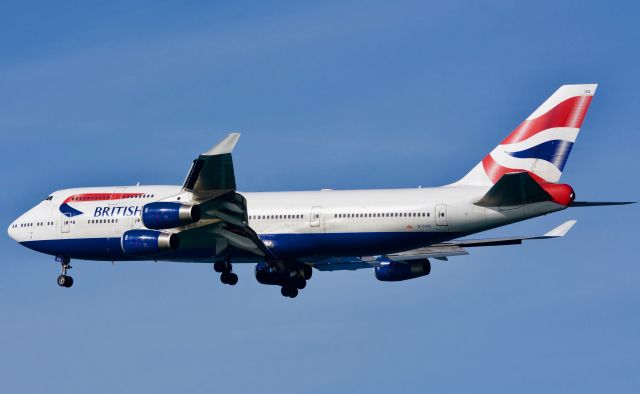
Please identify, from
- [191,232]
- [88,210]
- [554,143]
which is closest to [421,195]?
[554,143]

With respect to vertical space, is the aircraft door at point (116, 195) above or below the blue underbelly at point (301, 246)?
above

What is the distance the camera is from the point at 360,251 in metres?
55.9

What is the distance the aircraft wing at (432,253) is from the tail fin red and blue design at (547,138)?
3.41 metres

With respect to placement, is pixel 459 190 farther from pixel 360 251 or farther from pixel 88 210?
pixel 88 210

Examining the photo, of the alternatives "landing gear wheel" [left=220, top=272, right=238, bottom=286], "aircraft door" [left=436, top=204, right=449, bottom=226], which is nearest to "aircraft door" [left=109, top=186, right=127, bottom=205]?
"landing gear wheel" [left=220, top=272, right=238, bottom=286]

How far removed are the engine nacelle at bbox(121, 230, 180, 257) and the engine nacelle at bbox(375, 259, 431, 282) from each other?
10.9 m

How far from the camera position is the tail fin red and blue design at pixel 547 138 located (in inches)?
2124

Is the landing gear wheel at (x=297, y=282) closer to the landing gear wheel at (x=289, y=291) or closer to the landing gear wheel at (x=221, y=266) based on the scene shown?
the landing gear wheel at (x=289, y=291)

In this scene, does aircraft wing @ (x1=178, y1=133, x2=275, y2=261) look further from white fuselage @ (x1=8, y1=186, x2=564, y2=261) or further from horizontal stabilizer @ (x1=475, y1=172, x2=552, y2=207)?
horizontal stabilizer @ (x1=475, y1=172, x2=552, y2=207)

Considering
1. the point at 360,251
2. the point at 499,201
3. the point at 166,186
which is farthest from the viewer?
the point at 166,186

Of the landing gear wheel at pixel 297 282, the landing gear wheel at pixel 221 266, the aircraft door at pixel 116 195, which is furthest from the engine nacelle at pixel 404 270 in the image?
the aircraft door at pixel 116 195

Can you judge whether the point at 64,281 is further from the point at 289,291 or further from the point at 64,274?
the point at 289,291

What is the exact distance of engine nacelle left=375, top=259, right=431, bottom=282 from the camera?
61438 mm

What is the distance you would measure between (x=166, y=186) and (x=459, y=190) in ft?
45.1
